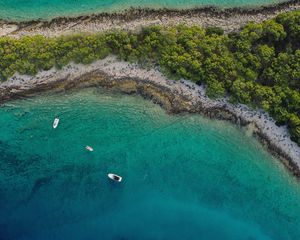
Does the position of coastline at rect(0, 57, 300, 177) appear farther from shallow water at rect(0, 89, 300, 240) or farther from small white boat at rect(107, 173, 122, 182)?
small white boat at rect(107, 173, 122, 182)

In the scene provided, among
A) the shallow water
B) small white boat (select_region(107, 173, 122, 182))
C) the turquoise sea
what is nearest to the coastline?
the shallow water

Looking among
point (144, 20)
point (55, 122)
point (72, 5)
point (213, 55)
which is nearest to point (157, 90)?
point (213, 55)

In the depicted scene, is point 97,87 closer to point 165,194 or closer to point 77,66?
point 77,66

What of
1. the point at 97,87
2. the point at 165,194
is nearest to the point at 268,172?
the point at 165,194

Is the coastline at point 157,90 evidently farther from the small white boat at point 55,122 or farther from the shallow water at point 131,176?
the small white boat at point 55,122

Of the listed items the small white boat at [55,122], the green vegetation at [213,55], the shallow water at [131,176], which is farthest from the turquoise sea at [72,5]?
the small white boat at [55,122]
